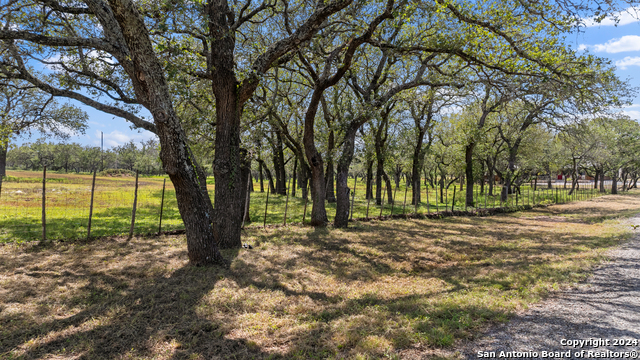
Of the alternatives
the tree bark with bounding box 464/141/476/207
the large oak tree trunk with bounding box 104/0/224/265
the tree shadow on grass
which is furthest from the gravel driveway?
the tree bark with bounding box 464/141/476/207

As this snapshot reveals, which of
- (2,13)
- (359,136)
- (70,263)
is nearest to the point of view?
(70,263)

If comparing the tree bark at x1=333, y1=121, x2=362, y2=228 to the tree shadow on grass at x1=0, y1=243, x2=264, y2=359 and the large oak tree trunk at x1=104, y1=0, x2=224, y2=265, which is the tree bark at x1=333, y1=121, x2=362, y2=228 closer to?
the large oak tree trunk at x1=104, y1=0, x2=224, y2=265

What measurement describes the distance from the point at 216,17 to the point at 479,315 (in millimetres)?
7705

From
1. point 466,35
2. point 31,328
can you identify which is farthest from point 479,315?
point 466,35

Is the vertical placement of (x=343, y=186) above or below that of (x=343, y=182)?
below

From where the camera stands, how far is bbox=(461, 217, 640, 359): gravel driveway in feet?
11.2

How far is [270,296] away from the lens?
18.0 ft

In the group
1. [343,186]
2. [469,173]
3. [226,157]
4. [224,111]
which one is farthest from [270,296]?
[469,173]

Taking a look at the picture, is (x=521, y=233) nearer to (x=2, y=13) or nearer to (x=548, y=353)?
(x=548, y=353)

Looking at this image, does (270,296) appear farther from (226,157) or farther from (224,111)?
(224,111)

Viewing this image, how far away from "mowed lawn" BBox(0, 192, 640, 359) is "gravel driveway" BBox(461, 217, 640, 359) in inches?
10.2

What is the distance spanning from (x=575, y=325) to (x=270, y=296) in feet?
14.2

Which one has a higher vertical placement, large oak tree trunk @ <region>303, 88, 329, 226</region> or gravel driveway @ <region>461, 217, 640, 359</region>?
large oak tree trunk @ <region>303, 88, 329, 226</region>

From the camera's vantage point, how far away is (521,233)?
40.2 feet
